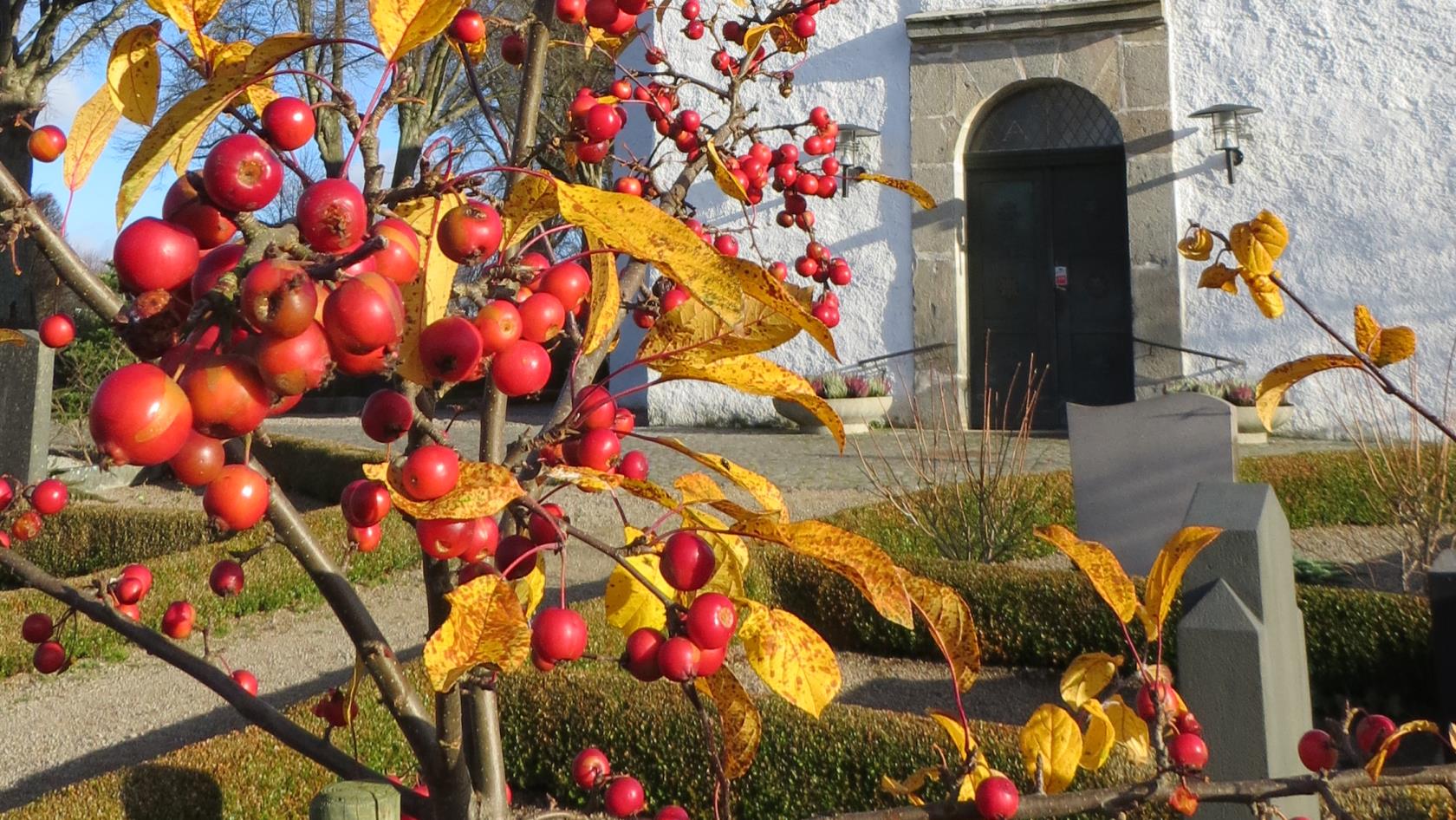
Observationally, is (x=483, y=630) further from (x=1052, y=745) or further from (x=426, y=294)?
(x=1052, y=745)

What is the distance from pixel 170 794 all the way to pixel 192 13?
2339 mm

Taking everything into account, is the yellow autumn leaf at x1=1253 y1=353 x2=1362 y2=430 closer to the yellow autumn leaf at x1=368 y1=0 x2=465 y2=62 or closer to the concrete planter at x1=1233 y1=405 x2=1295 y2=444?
the yellow autumn leaf at x1=368 y1=0 x2=465 y2=62

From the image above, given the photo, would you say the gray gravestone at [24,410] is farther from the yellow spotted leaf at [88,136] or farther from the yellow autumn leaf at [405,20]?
the yellow autumn leaf at [405,20]

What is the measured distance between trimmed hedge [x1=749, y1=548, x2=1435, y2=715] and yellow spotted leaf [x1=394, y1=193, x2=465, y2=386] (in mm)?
3186

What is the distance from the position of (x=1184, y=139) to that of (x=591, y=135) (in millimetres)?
8570

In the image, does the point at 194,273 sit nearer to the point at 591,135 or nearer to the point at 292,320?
the point at 292,320

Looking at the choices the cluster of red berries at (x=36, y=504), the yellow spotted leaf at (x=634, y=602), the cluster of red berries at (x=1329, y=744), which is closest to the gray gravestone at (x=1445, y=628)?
the cluster of red berries at (x=1329, y=744)

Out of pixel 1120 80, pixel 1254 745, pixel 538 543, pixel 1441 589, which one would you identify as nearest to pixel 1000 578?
pixel 1441 589

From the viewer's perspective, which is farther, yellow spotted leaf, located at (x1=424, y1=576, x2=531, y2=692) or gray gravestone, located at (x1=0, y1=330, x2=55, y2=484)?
gray gravestone, located at (x1=0, y1=330, x2=55, y2=484)

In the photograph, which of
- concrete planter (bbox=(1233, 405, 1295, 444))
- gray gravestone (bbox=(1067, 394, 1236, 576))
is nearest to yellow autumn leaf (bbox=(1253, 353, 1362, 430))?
gray gravestone (bbox=(1067, 394, 1236, 576))

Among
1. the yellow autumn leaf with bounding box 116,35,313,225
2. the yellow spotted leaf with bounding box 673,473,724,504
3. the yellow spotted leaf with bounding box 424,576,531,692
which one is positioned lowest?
the yellow spotted leaf with bounding box 424,576,531,692

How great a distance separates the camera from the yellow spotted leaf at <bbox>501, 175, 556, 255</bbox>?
688mm

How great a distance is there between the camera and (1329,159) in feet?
27.6

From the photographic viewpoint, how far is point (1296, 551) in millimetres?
5387
